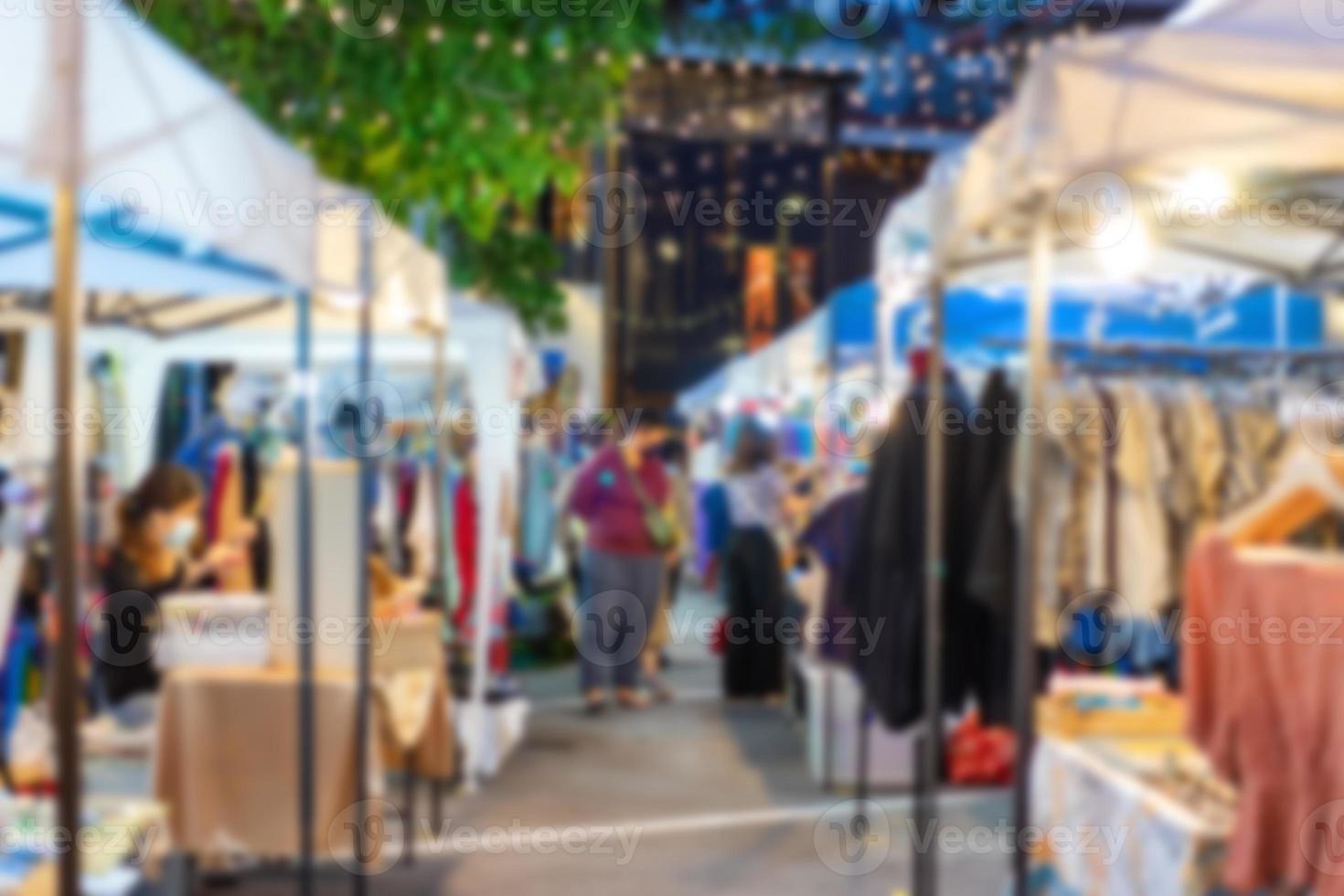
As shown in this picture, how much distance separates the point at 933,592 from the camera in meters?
3.61

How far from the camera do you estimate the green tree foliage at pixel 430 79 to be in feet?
18.9

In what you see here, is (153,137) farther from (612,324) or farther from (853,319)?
(612,324)

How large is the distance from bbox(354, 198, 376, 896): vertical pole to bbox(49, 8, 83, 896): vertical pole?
1987 millimetres

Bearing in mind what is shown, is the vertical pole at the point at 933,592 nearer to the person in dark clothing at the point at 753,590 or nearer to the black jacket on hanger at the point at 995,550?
the black jacket on hanger at the point at 995,550

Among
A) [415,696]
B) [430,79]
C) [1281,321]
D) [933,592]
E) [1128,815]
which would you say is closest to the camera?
[1128,815]

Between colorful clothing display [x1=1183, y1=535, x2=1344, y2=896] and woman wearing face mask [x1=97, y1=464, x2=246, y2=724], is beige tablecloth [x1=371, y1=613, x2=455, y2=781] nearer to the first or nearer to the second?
→ woman wearing face mask [x1=97, y1=464, x2=246, y2=724]

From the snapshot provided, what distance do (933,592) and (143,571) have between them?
296cm

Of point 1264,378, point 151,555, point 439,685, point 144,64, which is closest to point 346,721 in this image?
point 439,685

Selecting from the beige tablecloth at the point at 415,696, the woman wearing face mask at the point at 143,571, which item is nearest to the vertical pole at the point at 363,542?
the beige tablecloth at the point at 415,696

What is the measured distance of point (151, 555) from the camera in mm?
4988

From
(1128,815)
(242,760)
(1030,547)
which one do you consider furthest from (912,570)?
(242,760)

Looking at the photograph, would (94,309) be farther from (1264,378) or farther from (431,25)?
(1264,378)

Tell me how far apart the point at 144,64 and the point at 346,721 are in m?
2.48

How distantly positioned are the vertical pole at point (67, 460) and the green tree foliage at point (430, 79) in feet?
11.0
